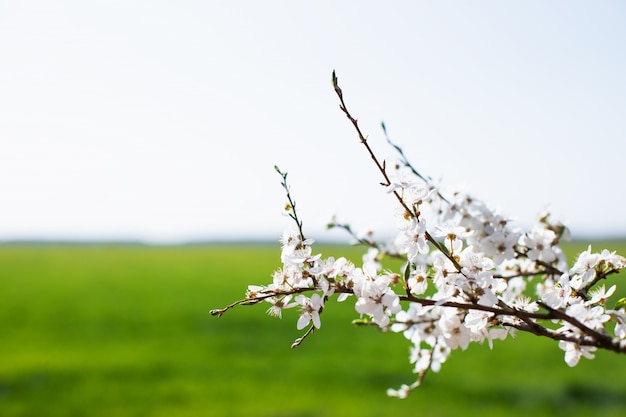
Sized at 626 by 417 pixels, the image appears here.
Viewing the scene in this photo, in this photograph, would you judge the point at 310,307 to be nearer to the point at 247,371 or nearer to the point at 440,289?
the point at 440,289

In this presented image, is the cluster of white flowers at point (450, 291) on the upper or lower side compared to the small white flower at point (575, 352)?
upper

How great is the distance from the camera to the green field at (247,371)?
7.91 m

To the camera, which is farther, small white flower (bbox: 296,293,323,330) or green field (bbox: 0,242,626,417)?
green field (bbox: 0,242,626,417)

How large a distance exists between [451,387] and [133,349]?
6.23 m

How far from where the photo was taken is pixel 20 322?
48.1ft

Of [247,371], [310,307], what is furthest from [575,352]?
[247,371]

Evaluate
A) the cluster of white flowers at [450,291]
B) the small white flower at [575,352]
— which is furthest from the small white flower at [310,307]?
the small white flower at [575,352]

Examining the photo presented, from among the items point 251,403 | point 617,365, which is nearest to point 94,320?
point 251,403

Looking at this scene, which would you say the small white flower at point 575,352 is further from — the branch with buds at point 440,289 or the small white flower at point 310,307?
the small white flower at point 310,307

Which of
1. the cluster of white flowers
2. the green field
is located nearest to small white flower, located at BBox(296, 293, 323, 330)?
the cluster of white flowers

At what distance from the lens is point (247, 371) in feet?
32.7

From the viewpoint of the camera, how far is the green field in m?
7.91

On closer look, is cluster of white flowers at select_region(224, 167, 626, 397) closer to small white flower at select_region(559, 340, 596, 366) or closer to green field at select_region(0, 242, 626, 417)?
small white flower at select_region(559, 340, 596, 366)

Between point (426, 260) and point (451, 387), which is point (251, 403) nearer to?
point (451, 387)
